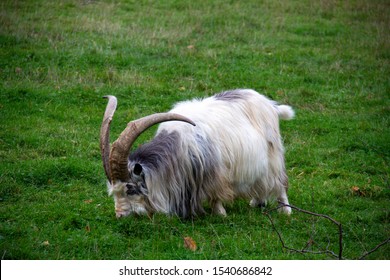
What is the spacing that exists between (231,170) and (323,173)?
251 centimetres

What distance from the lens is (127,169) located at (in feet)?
25.3

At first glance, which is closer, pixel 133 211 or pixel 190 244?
pixel 190 244

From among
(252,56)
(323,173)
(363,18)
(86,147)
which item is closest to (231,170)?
(323,173)

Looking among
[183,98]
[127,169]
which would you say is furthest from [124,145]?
[183,98]

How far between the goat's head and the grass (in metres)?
0.18

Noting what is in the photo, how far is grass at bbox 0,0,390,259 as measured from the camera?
→ 7.67 m

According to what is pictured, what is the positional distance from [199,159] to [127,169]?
925 mm

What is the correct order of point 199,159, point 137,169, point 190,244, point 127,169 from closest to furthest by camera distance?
1. point 190,244
2. point 127,169
3. point 137,169
4. point 199,159

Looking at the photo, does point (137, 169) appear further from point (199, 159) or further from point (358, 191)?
point (358, 191)

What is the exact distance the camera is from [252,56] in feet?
52.0

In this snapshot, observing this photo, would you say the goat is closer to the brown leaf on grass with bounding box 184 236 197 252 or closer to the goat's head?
the goat's head

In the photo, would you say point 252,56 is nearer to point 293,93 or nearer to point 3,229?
point 293,93

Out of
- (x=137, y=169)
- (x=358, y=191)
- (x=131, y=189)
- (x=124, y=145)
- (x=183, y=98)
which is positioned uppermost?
(x=124, y=145)

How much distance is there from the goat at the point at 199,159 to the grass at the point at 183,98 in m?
0.27
